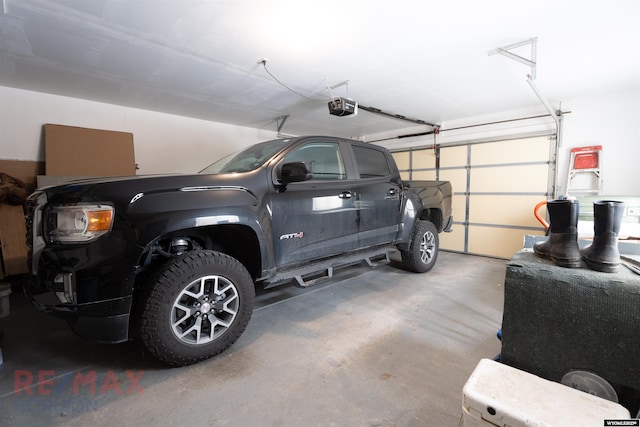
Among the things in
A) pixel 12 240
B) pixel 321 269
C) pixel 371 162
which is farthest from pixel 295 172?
pixel 12 240

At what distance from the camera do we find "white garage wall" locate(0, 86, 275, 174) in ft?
13.4

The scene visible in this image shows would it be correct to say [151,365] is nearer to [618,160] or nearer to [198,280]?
[198,280]

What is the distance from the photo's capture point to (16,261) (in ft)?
12.8

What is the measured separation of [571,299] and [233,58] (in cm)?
357

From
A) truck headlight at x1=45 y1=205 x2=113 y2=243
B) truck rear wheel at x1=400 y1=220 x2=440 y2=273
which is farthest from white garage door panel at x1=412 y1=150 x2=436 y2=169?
truck headlight at x1=45 y1=205 x2=113 y2=243

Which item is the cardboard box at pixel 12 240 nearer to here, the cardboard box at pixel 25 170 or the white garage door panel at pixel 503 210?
the cardboard box at pixel 25 170

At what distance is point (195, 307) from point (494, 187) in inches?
234

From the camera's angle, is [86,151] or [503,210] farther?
[503,210]

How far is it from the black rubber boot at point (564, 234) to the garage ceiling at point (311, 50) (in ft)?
6.63

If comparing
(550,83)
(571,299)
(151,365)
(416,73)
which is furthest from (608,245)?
(550,83)

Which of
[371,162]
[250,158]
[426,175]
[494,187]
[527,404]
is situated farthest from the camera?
[426,175]

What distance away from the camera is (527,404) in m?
0.88

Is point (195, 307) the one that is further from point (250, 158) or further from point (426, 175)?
point (426, 175)

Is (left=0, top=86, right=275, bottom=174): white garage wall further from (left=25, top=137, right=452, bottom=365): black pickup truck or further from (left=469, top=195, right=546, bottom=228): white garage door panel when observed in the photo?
(left=469, top=195, right=546, bottom=228): white garage door panel
